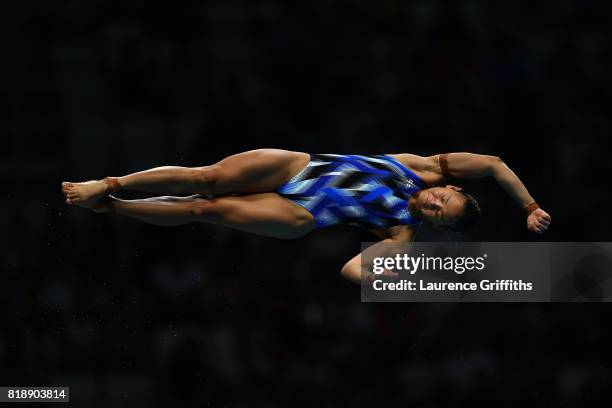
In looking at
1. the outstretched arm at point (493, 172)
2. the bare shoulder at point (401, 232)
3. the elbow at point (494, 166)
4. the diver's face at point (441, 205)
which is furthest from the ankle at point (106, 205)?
the elbow at point (494, 166)

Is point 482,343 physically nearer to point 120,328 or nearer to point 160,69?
point 120,328

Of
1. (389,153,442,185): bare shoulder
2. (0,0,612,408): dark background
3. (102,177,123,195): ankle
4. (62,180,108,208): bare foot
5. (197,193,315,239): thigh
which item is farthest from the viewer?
(0,0,612,408): dark background

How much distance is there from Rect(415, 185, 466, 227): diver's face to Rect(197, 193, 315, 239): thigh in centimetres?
66

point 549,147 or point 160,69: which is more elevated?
point 160,69

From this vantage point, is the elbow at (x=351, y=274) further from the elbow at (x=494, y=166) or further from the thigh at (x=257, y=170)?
the elbow at (x=494, y=166)

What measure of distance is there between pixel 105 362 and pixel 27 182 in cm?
175

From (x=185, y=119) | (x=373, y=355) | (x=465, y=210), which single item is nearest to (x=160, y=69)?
(x=185, y=119)

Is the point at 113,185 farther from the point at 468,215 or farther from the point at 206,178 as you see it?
the point at 468,215

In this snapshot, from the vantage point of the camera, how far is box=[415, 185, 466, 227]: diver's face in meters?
5.88

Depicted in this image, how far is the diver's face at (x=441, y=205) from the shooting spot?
5.88m

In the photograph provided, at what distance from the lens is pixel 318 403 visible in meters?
7.56

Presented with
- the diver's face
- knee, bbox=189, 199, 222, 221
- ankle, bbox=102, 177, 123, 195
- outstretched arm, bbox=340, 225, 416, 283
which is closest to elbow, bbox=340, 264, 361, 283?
outstretched arm, bbox=340, 225, 416, 283

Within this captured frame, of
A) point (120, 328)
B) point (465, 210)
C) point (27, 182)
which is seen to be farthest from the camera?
point (27, 182)

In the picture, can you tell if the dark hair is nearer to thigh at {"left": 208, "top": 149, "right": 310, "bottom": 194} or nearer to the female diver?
the female diver
